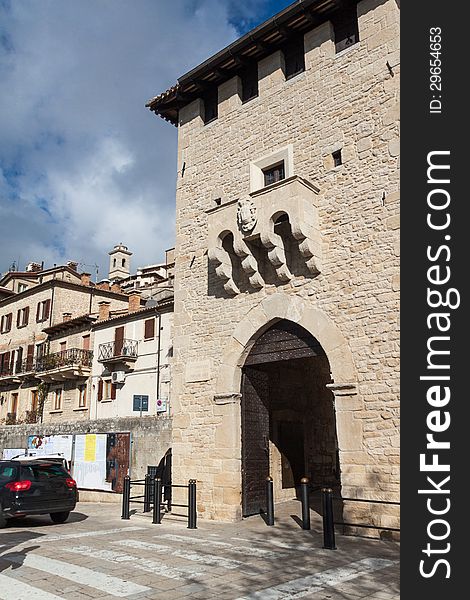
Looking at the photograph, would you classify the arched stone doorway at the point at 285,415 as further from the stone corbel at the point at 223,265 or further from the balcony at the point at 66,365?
the balcony at the point at 66,365

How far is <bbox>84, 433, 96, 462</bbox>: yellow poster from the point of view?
15727 mm

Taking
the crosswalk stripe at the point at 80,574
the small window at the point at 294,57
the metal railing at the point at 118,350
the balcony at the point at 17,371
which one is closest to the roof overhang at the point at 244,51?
the small window at the point at 294,57

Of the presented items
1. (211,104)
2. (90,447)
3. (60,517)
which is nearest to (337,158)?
(211,104)

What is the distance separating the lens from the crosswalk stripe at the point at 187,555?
262 inches

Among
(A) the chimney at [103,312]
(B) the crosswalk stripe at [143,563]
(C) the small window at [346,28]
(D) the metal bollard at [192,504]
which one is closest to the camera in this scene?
(B) the crosswalk stripe at [143,563]

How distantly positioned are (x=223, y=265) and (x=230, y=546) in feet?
18.2

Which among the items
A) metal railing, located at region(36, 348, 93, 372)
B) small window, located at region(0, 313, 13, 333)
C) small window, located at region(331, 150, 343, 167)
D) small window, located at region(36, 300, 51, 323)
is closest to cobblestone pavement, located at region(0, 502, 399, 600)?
small window, located at region(331, 150, 343, 167)

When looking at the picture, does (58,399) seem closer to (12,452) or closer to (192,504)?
(12,452)

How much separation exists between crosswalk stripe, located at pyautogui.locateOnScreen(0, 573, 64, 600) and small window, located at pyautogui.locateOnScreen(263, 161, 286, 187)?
8.70 m

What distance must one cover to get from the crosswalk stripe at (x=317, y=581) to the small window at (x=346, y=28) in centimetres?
926

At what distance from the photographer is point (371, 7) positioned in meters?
10.3

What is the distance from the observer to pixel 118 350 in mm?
27609

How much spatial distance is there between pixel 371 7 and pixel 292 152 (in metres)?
3.04

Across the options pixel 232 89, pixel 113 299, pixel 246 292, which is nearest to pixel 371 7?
pixel 232 89
